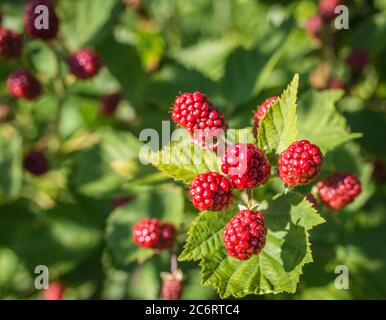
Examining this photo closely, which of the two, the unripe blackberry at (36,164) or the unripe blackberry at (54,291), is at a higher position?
the unripe blackberry at (36,164)

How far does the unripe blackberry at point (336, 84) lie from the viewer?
292cm

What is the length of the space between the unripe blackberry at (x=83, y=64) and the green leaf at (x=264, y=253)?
118cm

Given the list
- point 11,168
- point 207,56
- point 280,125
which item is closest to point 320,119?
point 280,125

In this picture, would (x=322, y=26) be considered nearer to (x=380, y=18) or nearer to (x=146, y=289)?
(x=380, y=18)

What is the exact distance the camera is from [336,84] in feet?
9.62

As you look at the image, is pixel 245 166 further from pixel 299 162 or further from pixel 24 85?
pixel 24 85

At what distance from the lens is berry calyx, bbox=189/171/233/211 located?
66.6 inches

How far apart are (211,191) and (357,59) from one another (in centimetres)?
166

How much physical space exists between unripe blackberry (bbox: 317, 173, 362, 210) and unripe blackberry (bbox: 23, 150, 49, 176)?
1.50 metres

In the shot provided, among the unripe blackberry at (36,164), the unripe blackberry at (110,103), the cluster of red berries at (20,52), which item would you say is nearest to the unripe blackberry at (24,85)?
the cluster of red berries at (20,52)

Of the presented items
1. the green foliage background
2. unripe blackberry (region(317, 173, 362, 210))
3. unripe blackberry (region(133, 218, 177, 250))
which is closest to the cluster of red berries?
the green foliage background

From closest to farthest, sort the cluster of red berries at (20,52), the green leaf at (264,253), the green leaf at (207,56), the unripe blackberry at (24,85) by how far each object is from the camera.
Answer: the green leaf at (264,253) < the cluster of red berries at (20,52) < the unripe blackberry at (24,85) < the green leaf at (207,56)

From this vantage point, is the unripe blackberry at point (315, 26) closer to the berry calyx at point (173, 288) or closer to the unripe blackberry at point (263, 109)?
the unripe blackberry at point (263, 109)

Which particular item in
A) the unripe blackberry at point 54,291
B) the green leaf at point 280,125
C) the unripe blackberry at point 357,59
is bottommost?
the unripe blackberry at point 54,291
